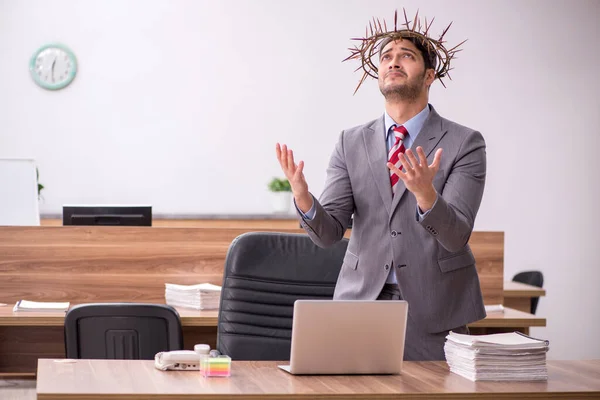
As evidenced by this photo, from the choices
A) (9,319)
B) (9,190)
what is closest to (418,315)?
(9,319)

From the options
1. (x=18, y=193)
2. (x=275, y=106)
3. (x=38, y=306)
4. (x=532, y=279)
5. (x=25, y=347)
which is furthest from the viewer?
(x=275, y=106)

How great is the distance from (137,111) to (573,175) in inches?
154

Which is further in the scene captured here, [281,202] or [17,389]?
→ [281,202]

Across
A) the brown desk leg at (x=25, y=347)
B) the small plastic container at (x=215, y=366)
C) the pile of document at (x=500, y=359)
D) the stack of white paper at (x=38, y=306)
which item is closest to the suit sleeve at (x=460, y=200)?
the pile of document at (x=500, y=359)

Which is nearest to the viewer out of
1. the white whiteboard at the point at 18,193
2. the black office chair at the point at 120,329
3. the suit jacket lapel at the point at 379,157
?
the suit jacket lapel at the point at 379,157

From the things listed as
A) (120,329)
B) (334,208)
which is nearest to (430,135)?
(334,208)

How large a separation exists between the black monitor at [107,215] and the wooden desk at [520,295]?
2.28 meters

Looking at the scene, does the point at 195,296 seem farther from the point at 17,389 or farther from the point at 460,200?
the point at 460,200

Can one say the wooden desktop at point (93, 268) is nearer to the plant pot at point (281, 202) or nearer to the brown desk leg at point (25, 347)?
the brown desk leg at point (25, 347)

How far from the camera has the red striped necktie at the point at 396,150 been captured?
92.4 inches

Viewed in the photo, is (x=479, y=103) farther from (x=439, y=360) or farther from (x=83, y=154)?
(x=439, y=360)

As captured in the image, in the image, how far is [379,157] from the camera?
2375 mm

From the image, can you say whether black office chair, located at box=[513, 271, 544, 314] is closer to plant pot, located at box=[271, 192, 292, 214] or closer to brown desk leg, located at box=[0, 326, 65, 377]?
plant pot, located at box=[271, 192, 292, 214]

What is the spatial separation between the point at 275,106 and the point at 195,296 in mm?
3684
